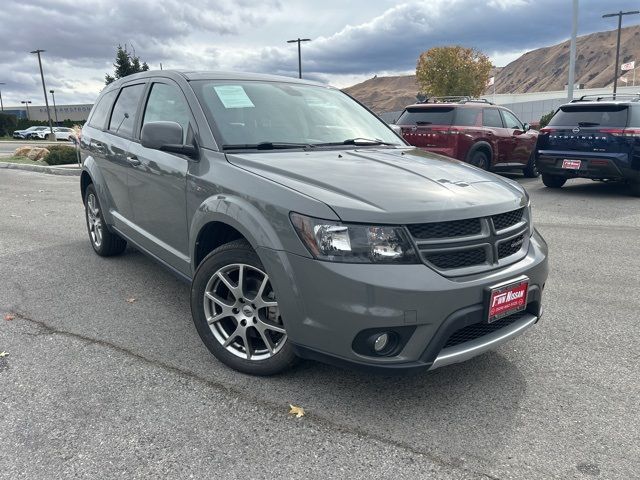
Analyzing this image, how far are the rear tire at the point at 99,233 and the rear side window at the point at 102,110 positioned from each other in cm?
64

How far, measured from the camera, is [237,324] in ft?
10.1

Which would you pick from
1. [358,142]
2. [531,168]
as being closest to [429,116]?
[531,168]

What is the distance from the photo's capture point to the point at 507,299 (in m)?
2.74

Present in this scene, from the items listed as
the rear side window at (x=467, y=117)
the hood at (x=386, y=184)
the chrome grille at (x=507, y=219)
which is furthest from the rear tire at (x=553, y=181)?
the chrome grille at (x=507, y=219)

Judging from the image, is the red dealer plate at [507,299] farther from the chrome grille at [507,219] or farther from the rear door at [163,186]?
the rear door at [163,186]

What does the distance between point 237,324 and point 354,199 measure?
1.03 m

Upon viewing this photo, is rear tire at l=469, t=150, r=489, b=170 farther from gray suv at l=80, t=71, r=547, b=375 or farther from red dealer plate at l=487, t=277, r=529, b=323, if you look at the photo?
red dealer plate at l=487, t=277, r=529, b=323

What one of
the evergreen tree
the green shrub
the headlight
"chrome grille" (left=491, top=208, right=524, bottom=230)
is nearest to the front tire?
the headlight

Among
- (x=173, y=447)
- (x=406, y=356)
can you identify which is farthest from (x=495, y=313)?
(x=173, y=447)

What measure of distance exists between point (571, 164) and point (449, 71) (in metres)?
52.1

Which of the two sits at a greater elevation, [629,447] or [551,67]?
[551,67]

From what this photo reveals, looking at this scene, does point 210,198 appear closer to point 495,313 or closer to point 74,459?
point 74,459

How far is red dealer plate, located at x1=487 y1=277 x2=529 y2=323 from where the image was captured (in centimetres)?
265

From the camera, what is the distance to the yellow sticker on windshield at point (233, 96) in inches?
142
